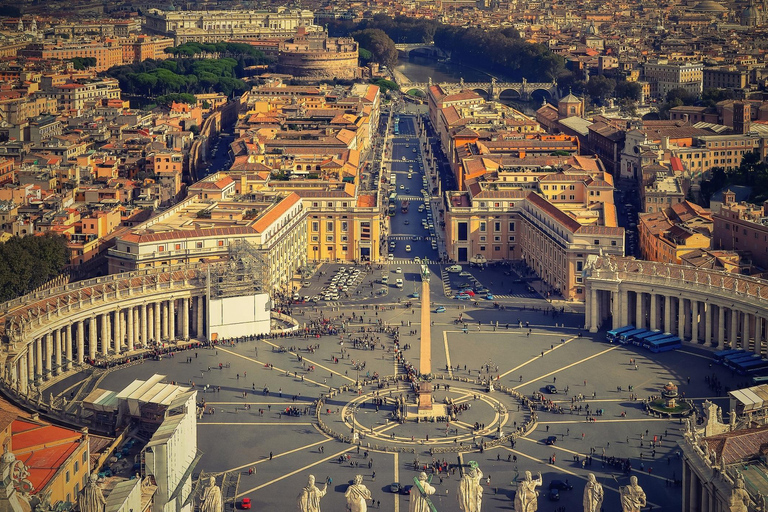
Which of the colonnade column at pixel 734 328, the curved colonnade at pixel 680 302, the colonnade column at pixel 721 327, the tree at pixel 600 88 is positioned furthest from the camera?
the tree at pixel 600 88

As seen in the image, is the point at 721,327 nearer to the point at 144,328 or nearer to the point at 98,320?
the point at 144,328

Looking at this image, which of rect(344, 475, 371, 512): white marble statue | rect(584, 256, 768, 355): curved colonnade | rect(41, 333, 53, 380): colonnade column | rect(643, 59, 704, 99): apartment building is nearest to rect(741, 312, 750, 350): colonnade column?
rect(584, 256, 768, 355): curved colonnade

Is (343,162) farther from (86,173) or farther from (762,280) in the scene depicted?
(762,280)

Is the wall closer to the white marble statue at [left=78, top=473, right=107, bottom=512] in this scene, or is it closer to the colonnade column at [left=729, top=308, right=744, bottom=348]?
the colonnade column at [left=729, top=308, right=744, bottom=348]

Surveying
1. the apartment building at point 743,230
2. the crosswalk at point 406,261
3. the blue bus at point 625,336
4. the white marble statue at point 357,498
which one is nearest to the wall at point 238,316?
the blue bus at point 625,336

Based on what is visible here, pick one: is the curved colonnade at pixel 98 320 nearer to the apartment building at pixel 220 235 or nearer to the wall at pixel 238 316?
the wall at pixel 238 316

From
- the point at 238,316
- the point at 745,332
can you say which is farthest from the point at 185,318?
the point at 745,332

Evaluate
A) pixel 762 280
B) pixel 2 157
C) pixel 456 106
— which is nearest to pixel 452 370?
pixel 762 280
